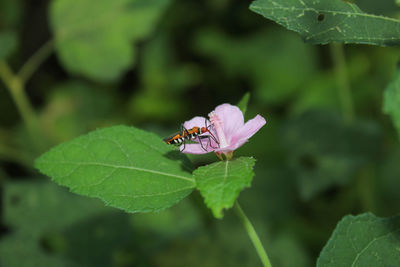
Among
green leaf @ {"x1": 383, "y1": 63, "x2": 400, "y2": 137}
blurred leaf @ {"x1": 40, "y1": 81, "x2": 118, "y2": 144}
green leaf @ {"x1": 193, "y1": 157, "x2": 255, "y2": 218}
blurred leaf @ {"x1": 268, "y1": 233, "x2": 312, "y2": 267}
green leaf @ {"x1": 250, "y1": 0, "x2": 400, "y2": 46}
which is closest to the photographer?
green leaf @ {"x1": 193, "y1": 157, "x2": 255, "y2": 218}

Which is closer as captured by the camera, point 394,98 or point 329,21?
point 329,21

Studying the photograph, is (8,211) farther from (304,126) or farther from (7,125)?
(304,126)

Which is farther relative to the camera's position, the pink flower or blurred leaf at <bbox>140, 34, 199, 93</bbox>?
blurred leaf at <bbox>140, 34, 199, 93</bbox>

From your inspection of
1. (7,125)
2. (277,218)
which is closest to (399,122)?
(277,218)

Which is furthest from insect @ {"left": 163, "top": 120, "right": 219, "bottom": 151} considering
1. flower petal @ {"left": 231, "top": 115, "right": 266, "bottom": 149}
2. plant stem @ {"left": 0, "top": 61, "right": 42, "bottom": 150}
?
plant stem @ {"left": 0, "top": 61, "right": 42, "bottom": 150}

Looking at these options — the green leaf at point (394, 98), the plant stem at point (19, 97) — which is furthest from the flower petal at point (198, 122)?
the plant stem at point (19, 97)

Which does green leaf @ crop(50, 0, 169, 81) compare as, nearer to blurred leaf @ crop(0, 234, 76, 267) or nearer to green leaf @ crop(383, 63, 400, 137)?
blurred leaf @ crop(0, 234, 76, 267)

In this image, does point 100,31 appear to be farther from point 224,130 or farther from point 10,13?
point 224,130

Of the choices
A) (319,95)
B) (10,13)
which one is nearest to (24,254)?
(319,95)
